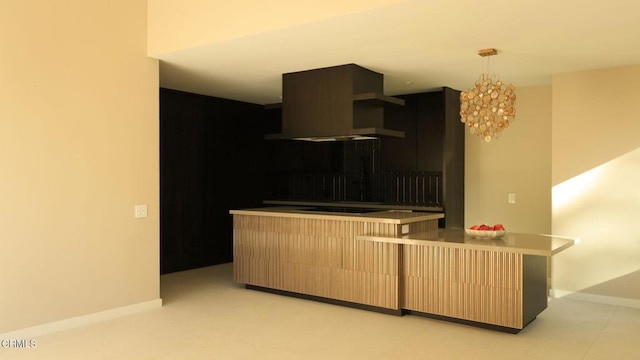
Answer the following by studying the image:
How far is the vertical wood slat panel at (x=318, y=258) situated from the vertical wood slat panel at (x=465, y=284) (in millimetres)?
186

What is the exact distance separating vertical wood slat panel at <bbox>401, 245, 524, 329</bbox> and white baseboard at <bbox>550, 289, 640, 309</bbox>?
64.6 inches

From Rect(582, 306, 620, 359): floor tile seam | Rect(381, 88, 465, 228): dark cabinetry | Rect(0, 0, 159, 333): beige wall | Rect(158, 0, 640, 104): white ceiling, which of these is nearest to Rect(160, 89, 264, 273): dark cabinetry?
Rect(158, 0, 640, 104): white ceiling

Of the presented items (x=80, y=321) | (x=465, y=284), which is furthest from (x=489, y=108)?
(x=80, y=321)

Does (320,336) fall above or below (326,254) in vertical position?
below

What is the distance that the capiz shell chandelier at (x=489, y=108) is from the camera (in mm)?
4176

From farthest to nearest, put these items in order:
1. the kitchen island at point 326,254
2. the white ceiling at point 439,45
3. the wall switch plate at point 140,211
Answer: the wall switch plate at point 140,211 < the kitchen island at point 326,254 < the white ceiling at point 439,45

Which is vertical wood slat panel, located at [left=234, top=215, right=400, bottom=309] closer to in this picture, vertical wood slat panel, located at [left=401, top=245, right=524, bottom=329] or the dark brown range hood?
vertical wood slat panel, located at [left=401, top=245, right=524, bottom=329]

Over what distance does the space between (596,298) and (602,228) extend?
70cm

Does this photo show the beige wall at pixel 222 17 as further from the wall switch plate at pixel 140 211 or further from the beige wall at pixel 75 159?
the wall switch plate at pixel 140 211

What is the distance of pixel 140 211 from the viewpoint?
15.9 ft

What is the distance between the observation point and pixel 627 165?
498 cm

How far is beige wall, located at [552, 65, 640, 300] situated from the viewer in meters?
4.96

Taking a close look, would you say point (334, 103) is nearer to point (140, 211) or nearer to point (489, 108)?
point (489, 108)

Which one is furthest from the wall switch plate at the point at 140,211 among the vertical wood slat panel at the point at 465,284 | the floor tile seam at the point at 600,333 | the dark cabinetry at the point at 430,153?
the floor tile seam at the point at 600,333
